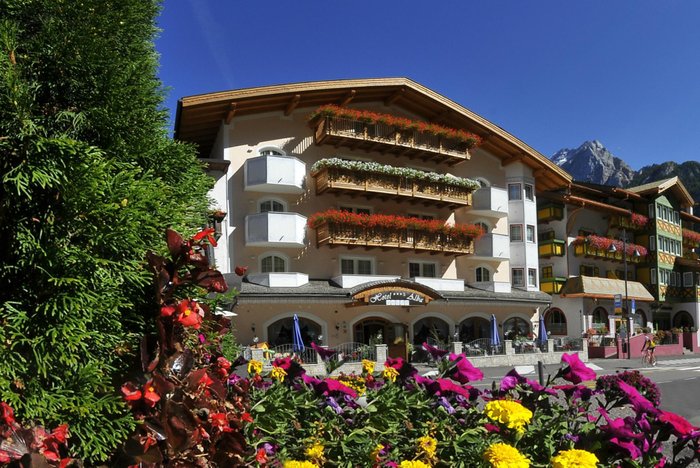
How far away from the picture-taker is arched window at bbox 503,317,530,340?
1304 inches

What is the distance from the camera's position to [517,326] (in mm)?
33625

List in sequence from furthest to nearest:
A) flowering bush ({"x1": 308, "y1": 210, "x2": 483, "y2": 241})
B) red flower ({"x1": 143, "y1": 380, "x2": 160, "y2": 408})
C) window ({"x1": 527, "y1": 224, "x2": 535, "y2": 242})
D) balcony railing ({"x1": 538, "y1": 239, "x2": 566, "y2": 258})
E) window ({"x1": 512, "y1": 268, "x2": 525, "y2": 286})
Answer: balcony railing ({"x1": 538, "y1": 239, "x2": 566, "y2": 258}) → window ({"x1": 527, "y1": 224, "x2": 535, "y2": 242}) → window ({"x1": 512, "y1": 268, "x2": 525, "y2": 286}) → flowering bush ({"x1": 308, "y1": 210, "x2": 483, "y2": 241}) → red flower ({"x1": 143, "y1": 380, "x2": 160, "y2": 408})

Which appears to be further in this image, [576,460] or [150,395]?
[576,460]

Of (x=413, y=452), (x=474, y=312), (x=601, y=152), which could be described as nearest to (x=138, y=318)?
(x=413, y=452)

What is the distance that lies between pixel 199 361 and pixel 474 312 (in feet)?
99.0

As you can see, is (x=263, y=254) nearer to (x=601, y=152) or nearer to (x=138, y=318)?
(x=138, y=318)

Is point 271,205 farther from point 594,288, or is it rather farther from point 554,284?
point 594,288

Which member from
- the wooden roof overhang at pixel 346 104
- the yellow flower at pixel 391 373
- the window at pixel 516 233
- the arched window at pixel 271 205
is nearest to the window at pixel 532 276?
the window at pixel 516 233

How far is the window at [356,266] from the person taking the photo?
28.1 meters

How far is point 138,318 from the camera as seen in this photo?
248 cm

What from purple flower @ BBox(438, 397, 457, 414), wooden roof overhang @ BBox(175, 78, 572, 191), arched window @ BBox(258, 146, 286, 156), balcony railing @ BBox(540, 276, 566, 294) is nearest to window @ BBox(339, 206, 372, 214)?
arched window @ BBox(258, 146, 286, 156)

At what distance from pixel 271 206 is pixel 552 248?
20307mm

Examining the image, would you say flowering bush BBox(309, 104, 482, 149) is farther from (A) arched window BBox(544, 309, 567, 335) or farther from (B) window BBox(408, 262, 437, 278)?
(A) arched window BBox(544, 309, 567, 335)

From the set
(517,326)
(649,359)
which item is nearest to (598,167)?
(517,326)
